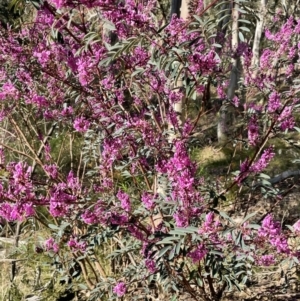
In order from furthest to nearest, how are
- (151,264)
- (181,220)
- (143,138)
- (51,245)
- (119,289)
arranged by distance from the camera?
(51,245) → (119,289) → (151,264) → (143,138) → (181,220)

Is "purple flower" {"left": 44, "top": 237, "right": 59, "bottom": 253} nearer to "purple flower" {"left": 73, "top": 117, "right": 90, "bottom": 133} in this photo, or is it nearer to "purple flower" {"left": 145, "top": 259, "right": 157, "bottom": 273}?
"purple flower" {"left": 145, "top": 259, "right": 157, "bottom": 273}

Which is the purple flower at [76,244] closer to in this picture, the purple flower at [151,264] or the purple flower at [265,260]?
the purple flower at [151,264]

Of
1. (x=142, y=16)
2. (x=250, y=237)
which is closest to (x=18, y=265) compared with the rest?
(x=250, y=237)

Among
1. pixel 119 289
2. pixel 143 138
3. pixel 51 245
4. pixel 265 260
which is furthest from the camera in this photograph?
pixel 51 245

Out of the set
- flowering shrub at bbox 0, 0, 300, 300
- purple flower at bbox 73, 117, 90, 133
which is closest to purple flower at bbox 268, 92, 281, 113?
flowering shrub at bbox 0, 0, 300, 300

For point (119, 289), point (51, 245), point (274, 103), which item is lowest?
point (119, 289)

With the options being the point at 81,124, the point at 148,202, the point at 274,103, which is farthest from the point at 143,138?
the point at 274,103

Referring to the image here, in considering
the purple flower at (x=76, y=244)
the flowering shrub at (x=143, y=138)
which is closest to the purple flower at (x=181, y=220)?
the flowering shrub at (x=143, y=138)

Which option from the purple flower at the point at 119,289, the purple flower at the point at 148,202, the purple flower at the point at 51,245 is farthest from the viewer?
the purple flower at the point at 51,245

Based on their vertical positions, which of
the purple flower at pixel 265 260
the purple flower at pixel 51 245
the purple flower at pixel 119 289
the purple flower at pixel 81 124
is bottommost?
the purple flower at pixel 119 289

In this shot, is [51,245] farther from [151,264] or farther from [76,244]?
[151,264]

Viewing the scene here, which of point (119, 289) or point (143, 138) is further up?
point (143, 138)

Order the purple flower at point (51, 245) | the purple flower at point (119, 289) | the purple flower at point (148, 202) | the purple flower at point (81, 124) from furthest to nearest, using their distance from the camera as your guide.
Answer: the purple flower at point (51, 245) → the purple flower at point (119, 289) → the purple flower at point (81, 124) → the purple flower at point (148, 202)

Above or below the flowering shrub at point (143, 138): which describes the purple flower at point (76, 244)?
below
